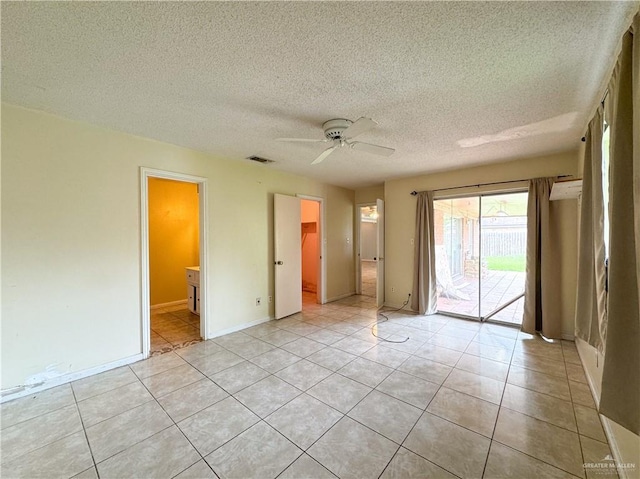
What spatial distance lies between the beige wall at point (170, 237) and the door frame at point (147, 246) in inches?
84.1

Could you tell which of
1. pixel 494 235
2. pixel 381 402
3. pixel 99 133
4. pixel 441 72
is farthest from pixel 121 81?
pixel 494 235

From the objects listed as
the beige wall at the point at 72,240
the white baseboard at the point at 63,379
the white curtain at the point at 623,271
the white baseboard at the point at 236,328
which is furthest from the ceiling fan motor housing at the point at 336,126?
the white baseboard at the point at 63,379

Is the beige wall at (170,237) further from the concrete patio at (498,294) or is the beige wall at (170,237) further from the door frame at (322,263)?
the concrete patio at (498,294)

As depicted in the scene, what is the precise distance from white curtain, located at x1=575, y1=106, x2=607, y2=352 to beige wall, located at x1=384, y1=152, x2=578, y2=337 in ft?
5.29

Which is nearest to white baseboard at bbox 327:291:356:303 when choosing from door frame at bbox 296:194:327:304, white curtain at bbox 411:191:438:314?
door frame at bbox 296:194:327:304

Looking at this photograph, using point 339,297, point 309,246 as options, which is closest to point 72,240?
point 339,297

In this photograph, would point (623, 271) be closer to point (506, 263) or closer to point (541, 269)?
point (541, 269)

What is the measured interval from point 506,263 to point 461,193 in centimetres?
133

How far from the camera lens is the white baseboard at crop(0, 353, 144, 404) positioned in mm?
2117

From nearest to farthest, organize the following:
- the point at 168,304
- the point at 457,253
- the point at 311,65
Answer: the point at 311,65 < the point at 457,253 < the point at 168,304

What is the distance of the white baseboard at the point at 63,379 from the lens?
2.12 m

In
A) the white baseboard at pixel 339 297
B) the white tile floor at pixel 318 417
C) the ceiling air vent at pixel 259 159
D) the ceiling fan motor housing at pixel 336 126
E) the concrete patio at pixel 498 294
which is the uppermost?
the ceiling air vent at pixel 259 159

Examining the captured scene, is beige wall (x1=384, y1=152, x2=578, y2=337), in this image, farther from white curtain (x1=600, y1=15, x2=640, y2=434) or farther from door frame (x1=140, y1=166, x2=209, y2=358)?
door frame (x1=140, y1=166, x2=209, y2=358)

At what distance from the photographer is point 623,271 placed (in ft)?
3.97
